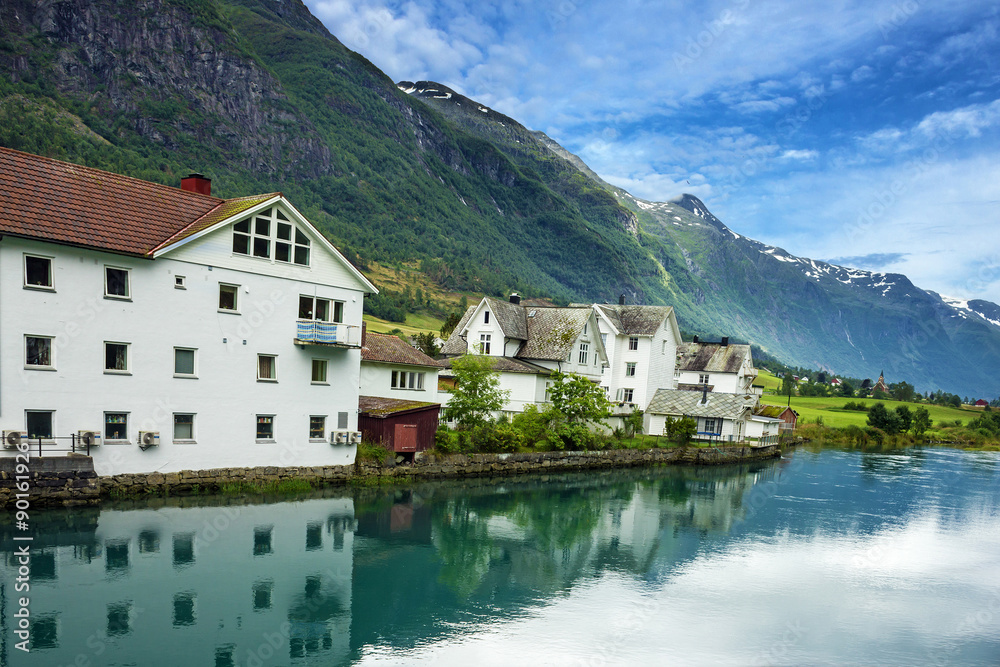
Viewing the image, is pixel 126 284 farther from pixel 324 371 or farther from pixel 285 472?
pixel 285 472

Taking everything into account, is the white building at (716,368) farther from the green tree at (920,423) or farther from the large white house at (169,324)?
the large white house at (169,324)

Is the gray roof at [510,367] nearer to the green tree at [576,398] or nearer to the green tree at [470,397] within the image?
the green tree at [576,398]

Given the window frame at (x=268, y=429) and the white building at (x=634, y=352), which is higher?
the white building at (x=634, y=352)

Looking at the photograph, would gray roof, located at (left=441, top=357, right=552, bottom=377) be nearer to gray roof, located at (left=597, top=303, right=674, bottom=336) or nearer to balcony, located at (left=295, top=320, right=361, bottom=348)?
gray roof, located at (left=597, top=303, right=674, bottom=336)

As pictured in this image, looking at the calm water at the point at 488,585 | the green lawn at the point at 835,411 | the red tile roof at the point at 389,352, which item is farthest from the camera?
the green lawn at the point at 835,411

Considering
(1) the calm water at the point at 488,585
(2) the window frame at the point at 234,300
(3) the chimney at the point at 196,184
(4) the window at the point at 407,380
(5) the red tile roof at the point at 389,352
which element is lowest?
(1) the calm water at the point at 488,585

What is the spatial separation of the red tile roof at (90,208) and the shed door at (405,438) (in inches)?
611

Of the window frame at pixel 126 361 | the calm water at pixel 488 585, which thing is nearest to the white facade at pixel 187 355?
the window frame at pixel 126 361

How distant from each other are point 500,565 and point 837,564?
16.2 meters

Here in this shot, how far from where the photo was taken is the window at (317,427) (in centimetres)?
3519

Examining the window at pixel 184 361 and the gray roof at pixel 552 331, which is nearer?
the window at pixel 184 361

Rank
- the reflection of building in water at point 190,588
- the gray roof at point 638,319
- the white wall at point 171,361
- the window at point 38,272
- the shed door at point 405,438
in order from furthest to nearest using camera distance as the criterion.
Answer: the gray roof at point 638,319 → the shed door at point 405,438 → the white wall at point 171,361 → the window at point 38,272 → the reflection of building in water at point 190,588

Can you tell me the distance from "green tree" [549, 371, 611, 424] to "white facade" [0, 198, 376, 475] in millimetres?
19803

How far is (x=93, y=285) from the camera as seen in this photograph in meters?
27.6
